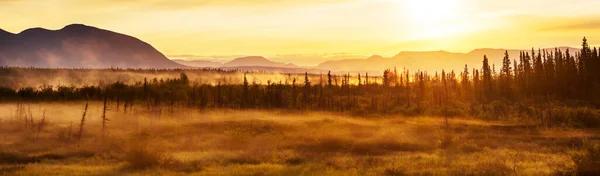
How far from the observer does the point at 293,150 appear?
153 feet

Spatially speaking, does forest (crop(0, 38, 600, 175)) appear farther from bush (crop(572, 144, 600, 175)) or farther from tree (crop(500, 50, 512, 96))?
tree (crop(500, 50, 512, 96))

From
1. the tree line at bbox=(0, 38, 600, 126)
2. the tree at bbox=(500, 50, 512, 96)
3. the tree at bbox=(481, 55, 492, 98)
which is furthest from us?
the tree at bbox=(481, 55, 492, 98)

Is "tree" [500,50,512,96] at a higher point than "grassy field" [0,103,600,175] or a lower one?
higher

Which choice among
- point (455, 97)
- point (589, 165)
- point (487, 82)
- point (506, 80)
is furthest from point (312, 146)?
point (487, 82)

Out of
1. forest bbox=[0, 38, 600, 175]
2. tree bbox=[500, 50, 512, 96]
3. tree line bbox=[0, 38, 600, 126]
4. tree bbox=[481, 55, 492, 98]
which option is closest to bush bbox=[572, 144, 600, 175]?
forest bbox=[0, 38, 600, 175]

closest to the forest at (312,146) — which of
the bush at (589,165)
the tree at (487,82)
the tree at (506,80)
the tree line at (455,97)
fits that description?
the bush at (589,165)

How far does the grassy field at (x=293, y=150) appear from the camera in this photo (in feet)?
109

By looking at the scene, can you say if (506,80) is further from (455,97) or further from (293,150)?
(293,150)

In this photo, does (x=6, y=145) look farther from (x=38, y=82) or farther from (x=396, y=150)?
(x=38, y=82)

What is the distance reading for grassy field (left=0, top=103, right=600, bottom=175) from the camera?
1310 inches

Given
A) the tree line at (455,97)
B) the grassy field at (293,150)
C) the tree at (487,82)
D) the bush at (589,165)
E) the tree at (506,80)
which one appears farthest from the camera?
the tree at (487,82)

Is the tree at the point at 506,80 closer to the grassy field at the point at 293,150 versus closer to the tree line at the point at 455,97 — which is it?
the tree line at the point at 455,97

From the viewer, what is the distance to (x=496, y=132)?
61969 millimetres

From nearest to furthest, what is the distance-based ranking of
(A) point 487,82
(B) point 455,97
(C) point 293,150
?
(C) point 293,150, (B) point 455,97, (A) point 487,82
